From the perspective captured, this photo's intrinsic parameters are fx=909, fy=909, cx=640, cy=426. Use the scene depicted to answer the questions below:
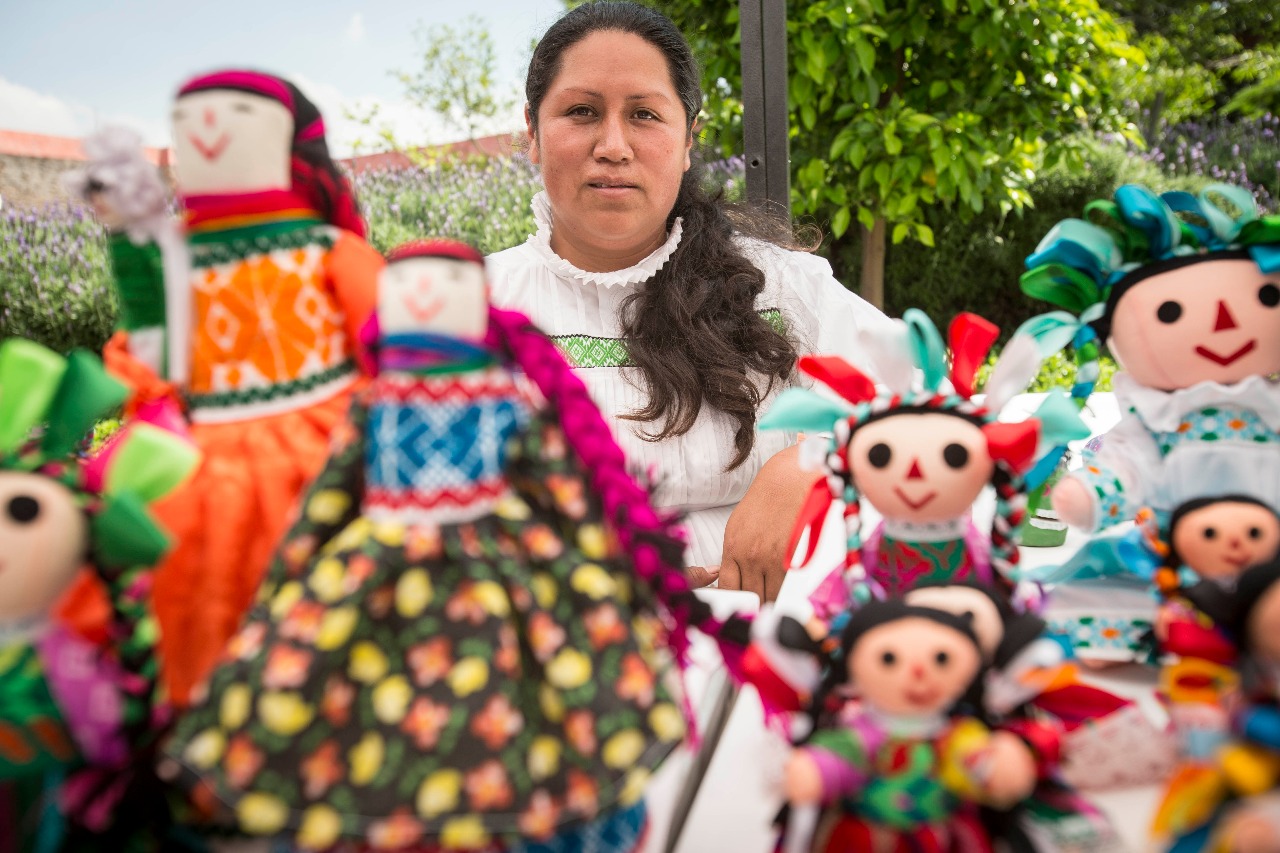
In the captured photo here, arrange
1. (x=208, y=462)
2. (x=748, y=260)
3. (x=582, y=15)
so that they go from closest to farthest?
(x=208, y=462) → (x=582, y=15) → (x=748, y=260)

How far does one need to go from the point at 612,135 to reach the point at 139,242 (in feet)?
2.46

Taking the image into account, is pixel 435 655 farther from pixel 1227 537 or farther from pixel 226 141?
pixel 1227 537

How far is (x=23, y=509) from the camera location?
443mm

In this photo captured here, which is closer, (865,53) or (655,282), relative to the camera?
(655,282)

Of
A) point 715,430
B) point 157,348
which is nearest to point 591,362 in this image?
point 715,430

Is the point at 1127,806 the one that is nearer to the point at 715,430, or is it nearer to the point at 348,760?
the point at 348,760

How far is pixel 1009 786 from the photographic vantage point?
43 centimetres

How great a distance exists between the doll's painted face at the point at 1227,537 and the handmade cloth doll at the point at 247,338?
1.71 feet

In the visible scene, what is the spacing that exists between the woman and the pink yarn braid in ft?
2.06

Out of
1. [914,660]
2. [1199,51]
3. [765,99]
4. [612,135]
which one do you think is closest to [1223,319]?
[914,660]

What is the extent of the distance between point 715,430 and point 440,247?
86 cm

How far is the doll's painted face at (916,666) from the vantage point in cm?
44

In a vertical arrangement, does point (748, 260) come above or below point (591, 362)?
above

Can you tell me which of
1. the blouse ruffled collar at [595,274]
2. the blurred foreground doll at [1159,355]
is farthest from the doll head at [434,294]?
the blouse ruffled collar at [595,274]
